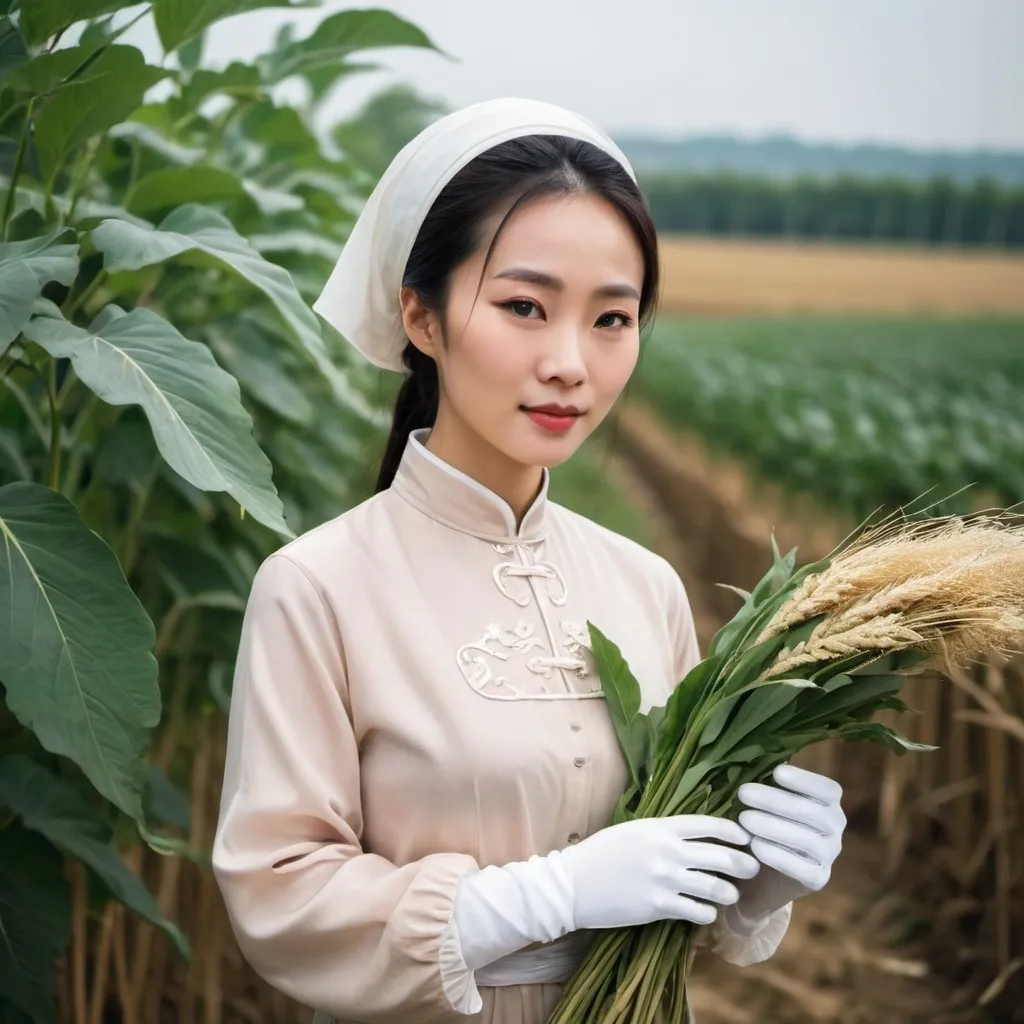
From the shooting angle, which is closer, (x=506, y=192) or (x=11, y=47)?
(x=506, y=192)

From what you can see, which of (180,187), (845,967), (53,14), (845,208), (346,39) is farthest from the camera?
(845,208)

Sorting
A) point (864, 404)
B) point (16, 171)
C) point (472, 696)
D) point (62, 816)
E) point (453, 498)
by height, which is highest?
point (16, 171)

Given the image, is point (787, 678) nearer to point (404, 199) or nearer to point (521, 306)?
point (521, 306)

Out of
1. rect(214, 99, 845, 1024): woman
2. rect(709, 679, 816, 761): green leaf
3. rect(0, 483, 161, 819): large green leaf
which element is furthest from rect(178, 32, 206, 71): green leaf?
rect(709, 679, 816, 761): green leaf

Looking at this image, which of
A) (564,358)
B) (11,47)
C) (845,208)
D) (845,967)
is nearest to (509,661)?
(564,358)

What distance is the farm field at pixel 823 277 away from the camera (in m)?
5.25

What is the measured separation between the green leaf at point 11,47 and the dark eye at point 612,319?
24.2 inches

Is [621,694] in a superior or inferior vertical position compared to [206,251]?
inferior

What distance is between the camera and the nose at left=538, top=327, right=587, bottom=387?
97 cm

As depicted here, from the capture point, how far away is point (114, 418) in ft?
4.83

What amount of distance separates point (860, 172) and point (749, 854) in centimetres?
499

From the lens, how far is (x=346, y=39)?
4.86ft

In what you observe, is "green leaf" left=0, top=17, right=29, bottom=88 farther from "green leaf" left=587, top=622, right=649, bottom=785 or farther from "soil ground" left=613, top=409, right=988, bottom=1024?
Answer: "soil ground" left=613, top=409, right=988, bottom=1024

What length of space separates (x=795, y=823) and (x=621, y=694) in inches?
6.8
